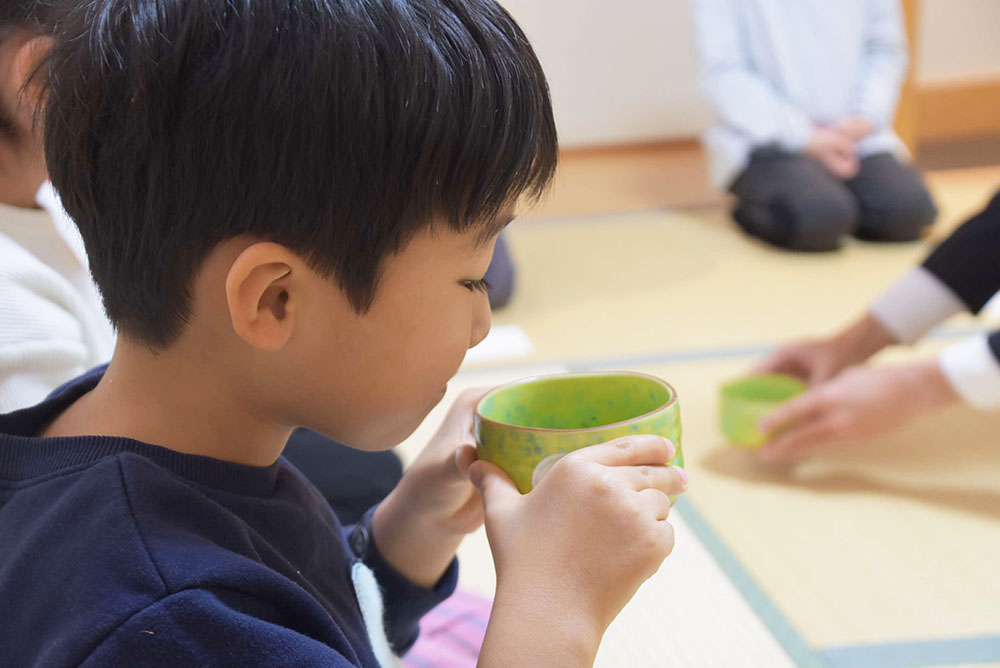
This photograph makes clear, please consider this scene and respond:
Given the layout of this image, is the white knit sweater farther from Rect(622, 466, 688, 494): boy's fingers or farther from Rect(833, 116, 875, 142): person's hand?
Rect(833, 116, 875, 142): person's hand

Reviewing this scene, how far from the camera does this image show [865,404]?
126 cm

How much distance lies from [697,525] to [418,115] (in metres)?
0.77

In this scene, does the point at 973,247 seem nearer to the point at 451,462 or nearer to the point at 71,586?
the point at 451,462

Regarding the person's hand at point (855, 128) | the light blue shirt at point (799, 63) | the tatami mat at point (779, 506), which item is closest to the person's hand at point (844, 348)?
the tatami mat at point (779, 506)

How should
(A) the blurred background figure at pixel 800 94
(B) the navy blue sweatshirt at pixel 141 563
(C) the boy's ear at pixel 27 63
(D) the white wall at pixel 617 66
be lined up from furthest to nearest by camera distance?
(D) the white wall at pixel 617 66, (A) the blurred background figure at pixel 800 94, (C) the boy's ear at pixel 27 63, (B) the navy blue sweatshirt at pixel 141 563

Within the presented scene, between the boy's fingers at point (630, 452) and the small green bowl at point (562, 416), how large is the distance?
1cm

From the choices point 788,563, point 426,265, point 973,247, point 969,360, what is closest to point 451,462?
point 426,265

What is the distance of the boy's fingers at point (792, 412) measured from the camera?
Answer: 128 cm

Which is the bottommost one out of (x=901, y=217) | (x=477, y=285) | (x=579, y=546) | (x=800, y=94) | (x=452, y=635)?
(x=901, y=217)

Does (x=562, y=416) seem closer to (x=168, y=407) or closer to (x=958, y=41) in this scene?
(x=168, y=407)

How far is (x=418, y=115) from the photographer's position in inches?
22.1

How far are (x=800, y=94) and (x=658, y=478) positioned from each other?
2386 mm

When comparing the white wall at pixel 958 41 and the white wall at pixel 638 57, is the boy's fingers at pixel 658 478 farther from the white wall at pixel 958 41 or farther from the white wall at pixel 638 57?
the white wall at pixel 958 41

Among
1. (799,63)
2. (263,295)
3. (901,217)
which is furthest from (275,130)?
(799,63)
